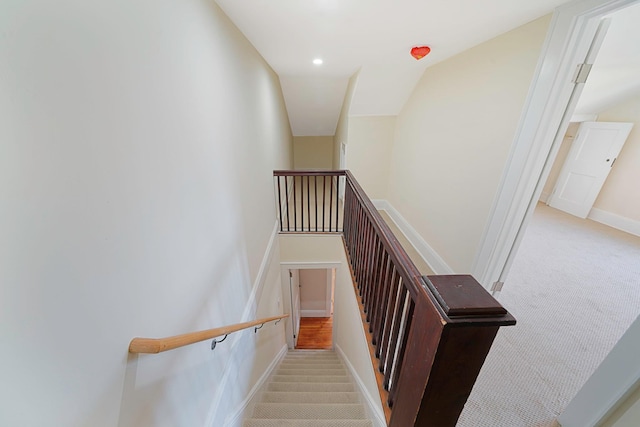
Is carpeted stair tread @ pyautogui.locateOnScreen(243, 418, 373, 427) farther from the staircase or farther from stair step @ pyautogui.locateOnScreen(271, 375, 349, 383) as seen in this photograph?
stair step @ pyautogui.locateOnScreen(271, 375, 349, 383)

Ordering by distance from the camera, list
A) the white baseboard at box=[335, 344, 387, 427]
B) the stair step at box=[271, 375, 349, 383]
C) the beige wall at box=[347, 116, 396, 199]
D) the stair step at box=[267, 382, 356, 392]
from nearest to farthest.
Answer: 1. the white baseboard at box=[335, 344, 387, 427]
2. the stair step at box=[267, 382, 356, 392]
3. the stair step at box=[271, 375, 349, 383]
4. the beige wall at box=[347, 116, 396, 199]

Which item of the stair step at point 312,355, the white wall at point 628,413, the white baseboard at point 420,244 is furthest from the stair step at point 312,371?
the white wall at point 628,413

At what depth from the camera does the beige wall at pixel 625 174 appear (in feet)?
11.0

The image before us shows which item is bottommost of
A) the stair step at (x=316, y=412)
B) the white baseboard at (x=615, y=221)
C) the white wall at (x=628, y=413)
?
the stair step at (x=316, y=412)

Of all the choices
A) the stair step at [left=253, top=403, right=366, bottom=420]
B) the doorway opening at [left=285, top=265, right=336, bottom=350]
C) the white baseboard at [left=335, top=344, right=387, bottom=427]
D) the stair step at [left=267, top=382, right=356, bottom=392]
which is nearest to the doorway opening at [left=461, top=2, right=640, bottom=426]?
the white baseboard at [left=335, top=344, right=387, bottom=427]

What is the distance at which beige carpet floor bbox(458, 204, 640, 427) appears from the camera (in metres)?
1.27

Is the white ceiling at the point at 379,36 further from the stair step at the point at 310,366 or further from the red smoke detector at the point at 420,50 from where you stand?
the stair step at the point at 310,366

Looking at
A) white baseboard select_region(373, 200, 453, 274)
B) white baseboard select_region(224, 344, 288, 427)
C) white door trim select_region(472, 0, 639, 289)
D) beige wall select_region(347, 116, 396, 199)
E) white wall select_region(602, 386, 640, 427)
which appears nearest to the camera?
white wall select_region(602, 386, 640, 427)

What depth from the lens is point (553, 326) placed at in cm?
175

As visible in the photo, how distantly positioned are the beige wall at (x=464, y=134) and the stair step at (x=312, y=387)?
1.54 meters

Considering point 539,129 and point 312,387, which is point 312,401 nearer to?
point 312,387

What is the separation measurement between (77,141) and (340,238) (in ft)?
9.48

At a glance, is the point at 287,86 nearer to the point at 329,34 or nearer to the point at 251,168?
the point at 329,34

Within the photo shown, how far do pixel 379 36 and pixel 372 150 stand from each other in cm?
204
